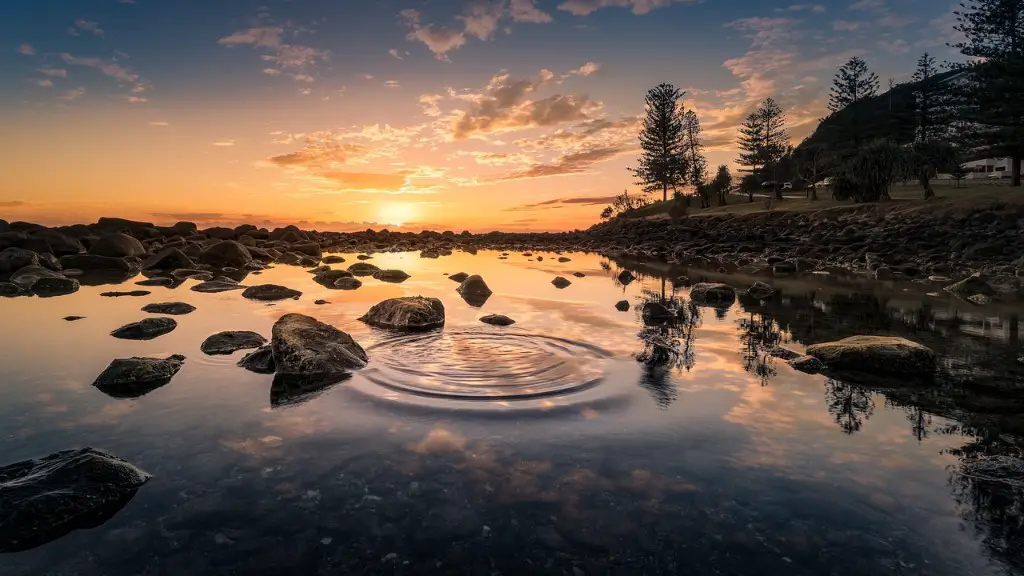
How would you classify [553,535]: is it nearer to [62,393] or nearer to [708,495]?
[708,495]

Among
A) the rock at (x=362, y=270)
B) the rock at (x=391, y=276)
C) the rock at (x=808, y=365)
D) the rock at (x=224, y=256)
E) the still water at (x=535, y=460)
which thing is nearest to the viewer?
the still water at (x=535, y=460)

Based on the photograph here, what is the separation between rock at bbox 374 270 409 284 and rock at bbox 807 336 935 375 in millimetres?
16863

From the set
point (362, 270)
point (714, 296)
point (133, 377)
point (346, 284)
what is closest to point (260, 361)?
point (133, 377)

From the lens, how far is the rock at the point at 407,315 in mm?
10984

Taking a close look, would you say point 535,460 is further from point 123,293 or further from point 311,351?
point 123,293

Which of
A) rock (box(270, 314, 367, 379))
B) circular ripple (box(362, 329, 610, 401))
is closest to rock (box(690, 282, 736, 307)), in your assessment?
circular ripple (box(362, 329, 610, 401))

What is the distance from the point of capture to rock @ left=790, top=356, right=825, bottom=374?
8.03m

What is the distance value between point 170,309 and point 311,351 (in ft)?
24.7

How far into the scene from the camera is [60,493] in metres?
3.92

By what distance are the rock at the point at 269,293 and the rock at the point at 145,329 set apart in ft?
15.4

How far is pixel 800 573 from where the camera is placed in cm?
335

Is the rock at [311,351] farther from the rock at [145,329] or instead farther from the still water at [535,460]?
the rock at [145,329]

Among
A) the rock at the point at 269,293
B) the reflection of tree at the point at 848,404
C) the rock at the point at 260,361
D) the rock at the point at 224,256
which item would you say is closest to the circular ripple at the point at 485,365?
the rock at the point at 260,361

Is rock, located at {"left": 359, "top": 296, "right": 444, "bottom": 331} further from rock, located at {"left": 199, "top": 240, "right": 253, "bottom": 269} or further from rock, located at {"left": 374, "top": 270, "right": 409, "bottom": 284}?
rock, located at {"left": 199, "top": 240, "right": 253, "bottom": 269}
